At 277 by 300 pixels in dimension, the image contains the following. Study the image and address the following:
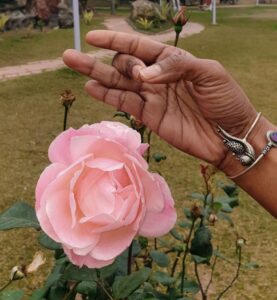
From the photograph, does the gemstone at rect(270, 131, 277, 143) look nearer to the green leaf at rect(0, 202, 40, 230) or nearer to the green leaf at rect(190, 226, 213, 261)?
the green leaf at rect(190, 226, 213, 261)

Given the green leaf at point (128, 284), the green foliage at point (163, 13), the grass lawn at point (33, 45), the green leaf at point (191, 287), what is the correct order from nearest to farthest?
the green leaf at point (128, 284), the green leaf at point (191, 287), the grass lawn at point (33, 45), the green foliage at point (163, 13)

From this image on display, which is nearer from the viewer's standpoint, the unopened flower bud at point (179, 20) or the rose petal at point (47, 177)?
the rose petal at point (47, 177)

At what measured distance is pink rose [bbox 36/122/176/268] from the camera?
0.72 meters

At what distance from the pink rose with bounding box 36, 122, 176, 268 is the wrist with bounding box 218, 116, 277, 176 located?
48 cm

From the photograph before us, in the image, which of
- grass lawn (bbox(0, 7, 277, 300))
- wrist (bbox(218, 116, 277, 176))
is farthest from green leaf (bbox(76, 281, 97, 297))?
grass lawn (bbox(0, 7, 277, 300))

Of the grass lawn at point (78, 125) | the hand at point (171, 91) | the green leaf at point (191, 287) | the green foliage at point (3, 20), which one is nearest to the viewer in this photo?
the hand at point (171, 91)

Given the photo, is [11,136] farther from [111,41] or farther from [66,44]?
[66,44]

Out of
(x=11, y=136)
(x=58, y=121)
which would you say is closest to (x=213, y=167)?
(x=11, y=136)

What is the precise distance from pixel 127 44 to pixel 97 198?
42 cm

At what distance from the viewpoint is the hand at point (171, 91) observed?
3.43 feet

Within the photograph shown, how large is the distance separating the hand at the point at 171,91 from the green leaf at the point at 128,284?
0.32 meters

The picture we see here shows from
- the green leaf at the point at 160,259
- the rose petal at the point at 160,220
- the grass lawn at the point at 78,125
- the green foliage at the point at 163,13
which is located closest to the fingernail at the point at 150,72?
the rose petal at the point at 160,220

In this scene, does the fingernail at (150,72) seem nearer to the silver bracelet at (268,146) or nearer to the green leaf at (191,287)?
the silver bracelet at (268,146)

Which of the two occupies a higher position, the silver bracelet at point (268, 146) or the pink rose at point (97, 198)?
the pink rose at point (97, 198)
